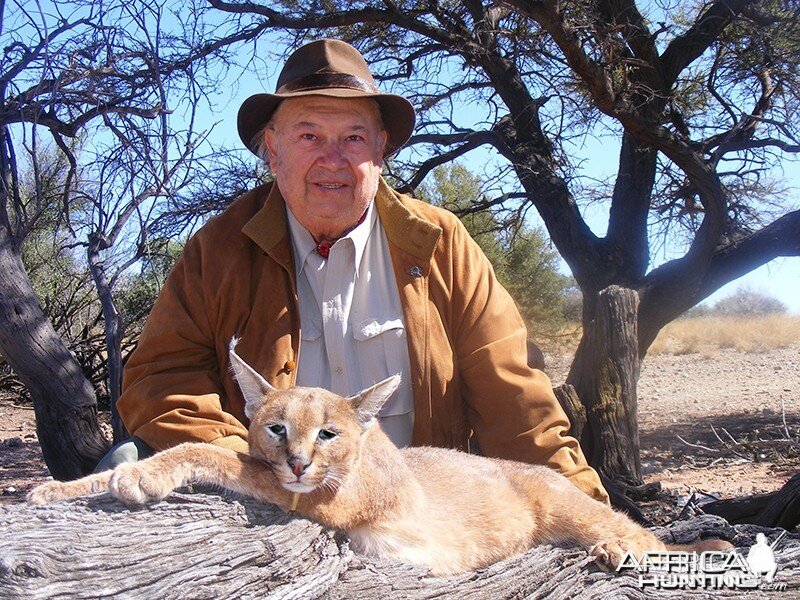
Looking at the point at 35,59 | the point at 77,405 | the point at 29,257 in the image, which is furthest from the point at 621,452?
the point at 29,257

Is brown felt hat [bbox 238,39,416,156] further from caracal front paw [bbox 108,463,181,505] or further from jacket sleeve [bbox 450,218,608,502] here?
caracal front paw [bbox 108,463,181,505]

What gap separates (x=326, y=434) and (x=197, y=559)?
58 cm

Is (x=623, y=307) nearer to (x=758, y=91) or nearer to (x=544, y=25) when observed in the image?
(x=544, y=25)

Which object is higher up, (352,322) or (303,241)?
(303,241)

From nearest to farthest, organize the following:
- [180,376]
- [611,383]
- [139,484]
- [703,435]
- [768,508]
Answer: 1. [139,484]
2. [180,376]
3. [768,508]
4. [611,383]
5. [703,435]

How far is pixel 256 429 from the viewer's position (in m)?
2.99

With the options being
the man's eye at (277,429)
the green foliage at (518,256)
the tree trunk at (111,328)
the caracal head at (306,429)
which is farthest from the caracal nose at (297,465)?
the green foliage at (518,256)

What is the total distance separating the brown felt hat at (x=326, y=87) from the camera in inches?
163

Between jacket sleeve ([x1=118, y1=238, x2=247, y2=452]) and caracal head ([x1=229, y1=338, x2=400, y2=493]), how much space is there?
0.49 meters

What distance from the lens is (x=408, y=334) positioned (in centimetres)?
429

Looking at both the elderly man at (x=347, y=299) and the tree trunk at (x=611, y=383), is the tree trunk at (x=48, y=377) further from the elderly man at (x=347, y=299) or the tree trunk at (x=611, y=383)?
the tree trunk at (x=611, y=383)

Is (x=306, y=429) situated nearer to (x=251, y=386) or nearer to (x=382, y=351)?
(x=251, y=386)

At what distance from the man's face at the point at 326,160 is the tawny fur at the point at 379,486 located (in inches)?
50.9

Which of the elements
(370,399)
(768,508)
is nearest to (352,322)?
(370,399)
